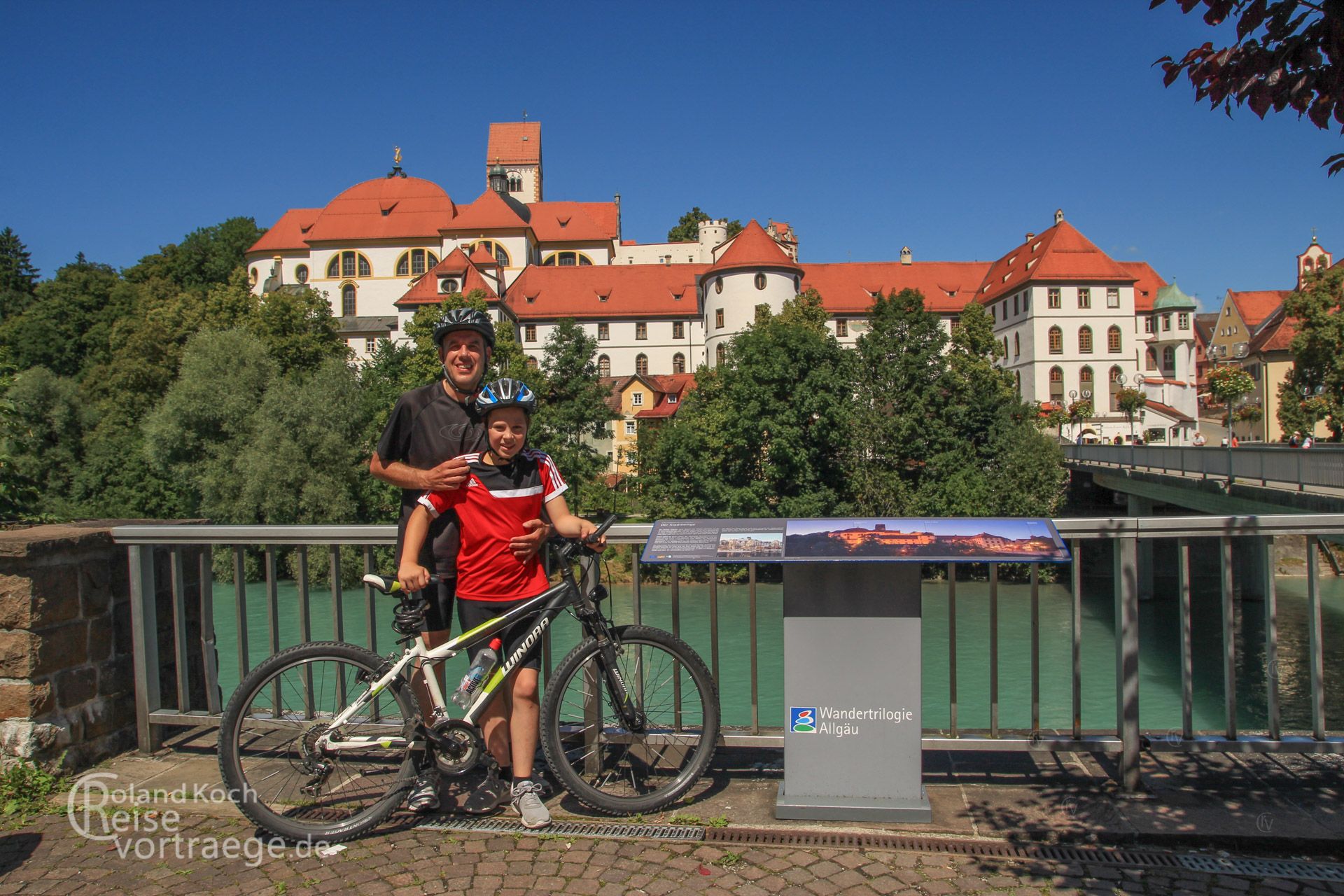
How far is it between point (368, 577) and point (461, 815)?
106 centimetres

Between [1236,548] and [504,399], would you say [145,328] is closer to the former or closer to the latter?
[1236,548]

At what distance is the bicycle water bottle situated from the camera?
4062mm

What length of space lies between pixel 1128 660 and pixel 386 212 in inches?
3371

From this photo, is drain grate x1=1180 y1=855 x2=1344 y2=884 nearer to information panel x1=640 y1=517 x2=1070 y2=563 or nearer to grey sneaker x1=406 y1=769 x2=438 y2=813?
information panel x1=640 y1=517 x2=1070 y2=563

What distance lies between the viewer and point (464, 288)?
6688 cm

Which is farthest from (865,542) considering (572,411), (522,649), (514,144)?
(514,144)

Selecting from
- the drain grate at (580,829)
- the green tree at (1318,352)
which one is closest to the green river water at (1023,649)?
the green tree at (1318,352)

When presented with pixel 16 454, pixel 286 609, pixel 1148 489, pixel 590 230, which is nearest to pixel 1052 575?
pixel 1148 489

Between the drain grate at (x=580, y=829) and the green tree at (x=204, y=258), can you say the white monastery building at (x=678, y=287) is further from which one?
the drain grate at (x=580, y=829)

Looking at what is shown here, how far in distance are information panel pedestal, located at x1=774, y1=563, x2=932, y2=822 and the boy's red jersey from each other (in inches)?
42.4

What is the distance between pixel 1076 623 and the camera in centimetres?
430

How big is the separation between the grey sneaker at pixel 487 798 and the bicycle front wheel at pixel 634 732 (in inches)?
11.9

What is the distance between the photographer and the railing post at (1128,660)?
13.6 feet

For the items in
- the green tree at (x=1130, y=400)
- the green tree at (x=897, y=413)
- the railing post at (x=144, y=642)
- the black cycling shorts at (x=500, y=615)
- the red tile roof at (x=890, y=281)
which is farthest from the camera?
the red tile roof at (x=890, y=281)
